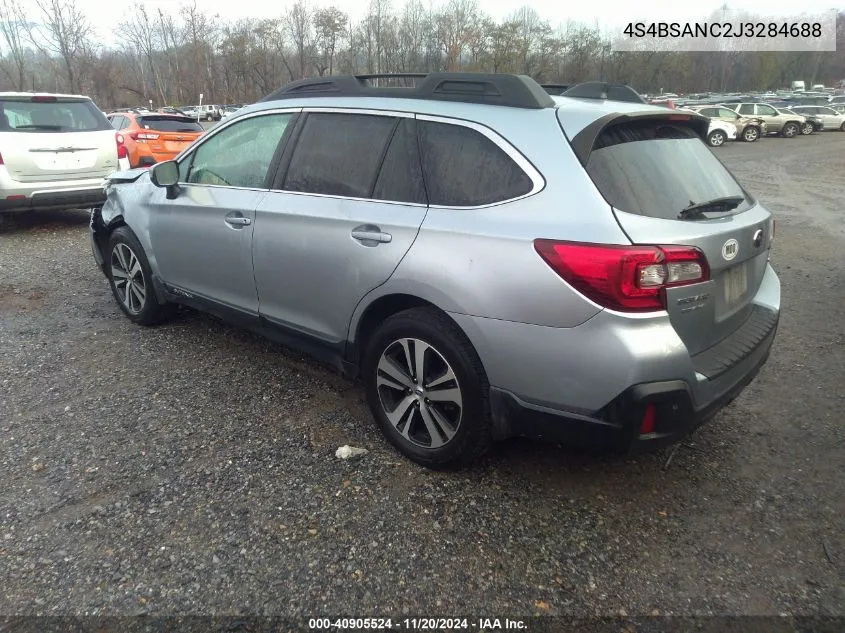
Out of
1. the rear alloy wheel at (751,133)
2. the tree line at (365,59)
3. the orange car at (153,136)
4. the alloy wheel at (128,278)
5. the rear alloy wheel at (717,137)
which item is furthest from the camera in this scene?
the tree line at (365,59)

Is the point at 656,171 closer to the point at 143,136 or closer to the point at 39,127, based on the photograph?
the point at 39,127

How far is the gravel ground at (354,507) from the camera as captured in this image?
2.28 metres

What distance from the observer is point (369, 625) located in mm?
2166

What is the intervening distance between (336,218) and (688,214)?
1.64 m

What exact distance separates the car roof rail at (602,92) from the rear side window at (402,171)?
82 centimetres

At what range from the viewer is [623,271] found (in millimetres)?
2244

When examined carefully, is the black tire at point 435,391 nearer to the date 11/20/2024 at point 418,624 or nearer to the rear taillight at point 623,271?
the rear taillight at point 623,271

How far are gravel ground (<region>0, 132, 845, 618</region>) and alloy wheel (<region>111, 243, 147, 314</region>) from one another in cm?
66

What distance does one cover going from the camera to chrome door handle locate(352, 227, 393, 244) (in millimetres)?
2877

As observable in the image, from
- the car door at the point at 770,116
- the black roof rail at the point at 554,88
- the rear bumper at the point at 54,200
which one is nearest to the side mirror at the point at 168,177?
the black roof rail at the point at 554,88

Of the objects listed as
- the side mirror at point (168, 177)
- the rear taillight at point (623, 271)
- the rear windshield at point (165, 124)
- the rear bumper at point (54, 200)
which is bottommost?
the rear bumper at point (54, 200)

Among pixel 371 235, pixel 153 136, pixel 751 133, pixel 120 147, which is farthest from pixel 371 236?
pixel 751 133

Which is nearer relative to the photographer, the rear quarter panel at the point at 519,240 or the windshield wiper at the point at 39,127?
the rear quarter panel at the point at 519,240

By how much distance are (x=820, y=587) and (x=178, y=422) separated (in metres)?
3.10
